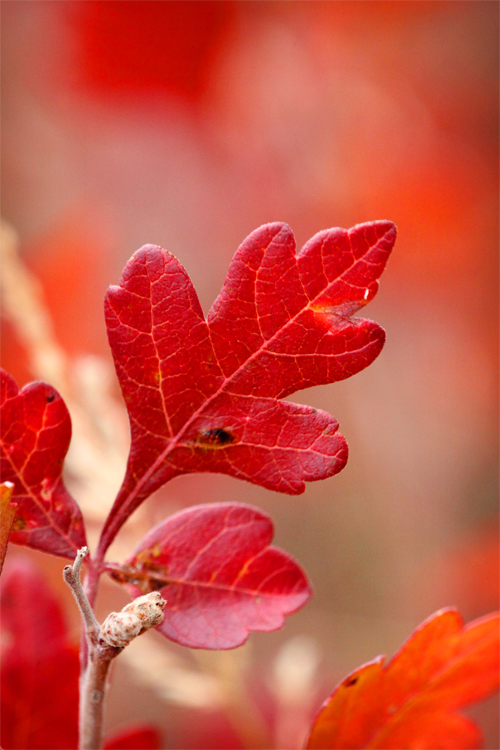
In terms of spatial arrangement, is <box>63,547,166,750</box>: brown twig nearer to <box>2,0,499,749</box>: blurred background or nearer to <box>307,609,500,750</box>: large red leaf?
<box>307,609,500,750</box>: large red leaf

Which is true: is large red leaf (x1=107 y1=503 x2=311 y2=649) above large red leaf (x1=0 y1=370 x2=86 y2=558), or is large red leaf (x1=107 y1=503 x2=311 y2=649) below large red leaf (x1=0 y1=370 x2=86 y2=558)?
below

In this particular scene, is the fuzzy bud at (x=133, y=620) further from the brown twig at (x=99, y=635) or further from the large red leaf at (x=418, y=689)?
the large red leaf at (x=418, y=689)

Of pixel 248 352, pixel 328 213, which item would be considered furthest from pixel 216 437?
pixel 328 213

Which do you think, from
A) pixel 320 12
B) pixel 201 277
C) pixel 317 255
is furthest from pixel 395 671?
pixel 201 277

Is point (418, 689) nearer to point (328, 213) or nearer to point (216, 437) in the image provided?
point (216, 437)

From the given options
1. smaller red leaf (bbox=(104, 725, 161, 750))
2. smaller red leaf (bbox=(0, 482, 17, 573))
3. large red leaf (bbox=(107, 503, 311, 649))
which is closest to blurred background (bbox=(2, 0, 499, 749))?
smaller red leaf (bbox=(104, 725, 161, 750))

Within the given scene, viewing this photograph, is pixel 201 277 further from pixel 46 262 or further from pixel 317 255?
pixel 317 255

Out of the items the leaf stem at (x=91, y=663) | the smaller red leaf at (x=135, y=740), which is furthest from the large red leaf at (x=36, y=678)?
the leaf stem at (x=91, y=663)
